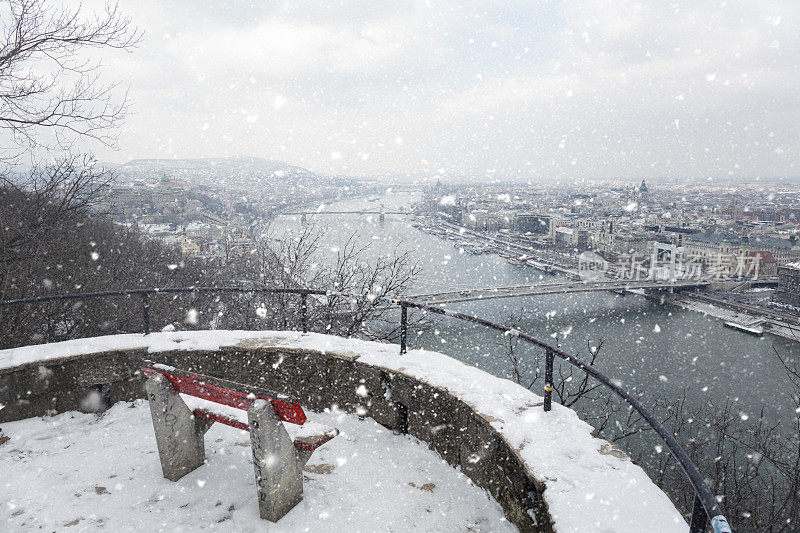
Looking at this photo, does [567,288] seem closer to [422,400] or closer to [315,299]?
[315,299]

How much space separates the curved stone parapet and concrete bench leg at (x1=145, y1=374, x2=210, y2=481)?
0.87m

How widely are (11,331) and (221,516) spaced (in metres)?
6.24

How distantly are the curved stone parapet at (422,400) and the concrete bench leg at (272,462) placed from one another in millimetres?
975

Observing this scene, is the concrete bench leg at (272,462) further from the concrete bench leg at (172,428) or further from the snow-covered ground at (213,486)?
the concrete bench leg at (172,428)

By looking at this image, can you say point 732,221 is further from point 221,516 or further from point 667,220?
point 221,516

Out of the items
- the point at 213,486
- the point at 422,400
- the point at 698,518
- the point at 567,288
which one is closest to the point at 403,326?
the point at 422,400

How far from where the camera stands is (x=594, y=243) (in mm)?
60688

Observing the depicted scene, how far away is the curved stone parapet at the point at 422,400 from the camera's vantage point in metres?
1.84

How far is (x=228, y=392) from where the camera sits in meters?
2.19

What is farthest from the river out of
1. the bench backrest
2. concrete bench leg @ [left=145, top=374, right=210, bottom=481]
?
the bench backrest

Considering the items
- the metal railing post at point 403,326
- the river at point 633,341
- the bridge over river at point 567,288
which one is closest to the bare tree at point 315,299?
the metal railing post at point 403,326

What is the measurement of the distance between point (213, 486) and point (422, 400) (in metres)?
1.32

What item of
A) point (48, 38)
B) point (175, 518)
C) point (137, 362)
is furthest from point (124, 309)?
point (175, 518)

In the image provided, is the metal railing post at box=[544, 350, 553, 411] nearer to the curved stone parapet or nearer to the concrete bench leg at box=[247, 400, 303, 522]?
the curved stone parapet
